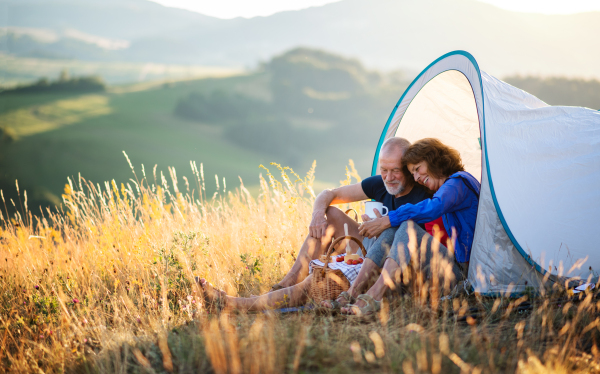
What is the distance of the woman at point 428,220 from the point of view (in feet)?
8.25

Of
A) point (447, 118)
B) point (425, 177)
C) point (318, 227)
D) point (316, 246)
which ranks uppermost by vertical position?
point (447, 118)

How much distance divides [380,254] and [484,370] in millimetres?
1036

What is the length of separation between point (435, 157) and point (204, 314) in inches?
72.3

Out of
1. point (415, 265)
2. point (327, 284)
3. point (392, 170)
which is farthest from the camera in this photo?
point (392, 170)

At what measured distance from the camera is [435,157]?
2.95 m

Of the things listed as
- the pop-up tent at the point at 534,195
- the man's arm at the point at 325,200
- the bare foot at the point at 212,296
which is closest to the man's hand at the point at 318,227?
the man's arm at the point at 325,200

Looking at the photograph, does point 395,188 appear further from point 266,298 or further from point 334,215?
point 266,298

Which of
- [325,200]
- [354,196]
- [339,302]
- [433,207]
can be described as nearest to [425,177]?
[433,207]

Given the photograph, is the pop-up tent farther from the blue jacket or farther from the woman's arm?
the woman's arm

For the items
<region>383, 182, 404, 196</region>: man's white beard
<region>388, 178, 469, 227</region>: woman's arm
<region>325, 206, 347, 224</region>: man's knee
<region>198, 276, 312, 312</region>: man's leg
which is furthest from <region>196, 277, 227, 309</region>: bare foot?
<region>383, 182, 404, 196</region>: man's white beard

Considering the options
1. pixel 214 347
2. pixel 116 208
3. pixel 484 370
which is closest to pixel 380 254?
pixel 484 370

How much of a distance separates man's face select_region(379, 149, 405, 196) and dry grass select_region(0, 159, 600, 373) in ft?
2.93

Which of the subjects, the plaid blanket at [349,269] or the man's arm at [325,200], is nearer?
the plaid blanket at [349,269]

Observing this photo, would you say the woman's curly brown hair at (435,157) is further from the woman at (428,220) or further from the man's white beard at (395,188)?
the man's white beard at (395,188)
